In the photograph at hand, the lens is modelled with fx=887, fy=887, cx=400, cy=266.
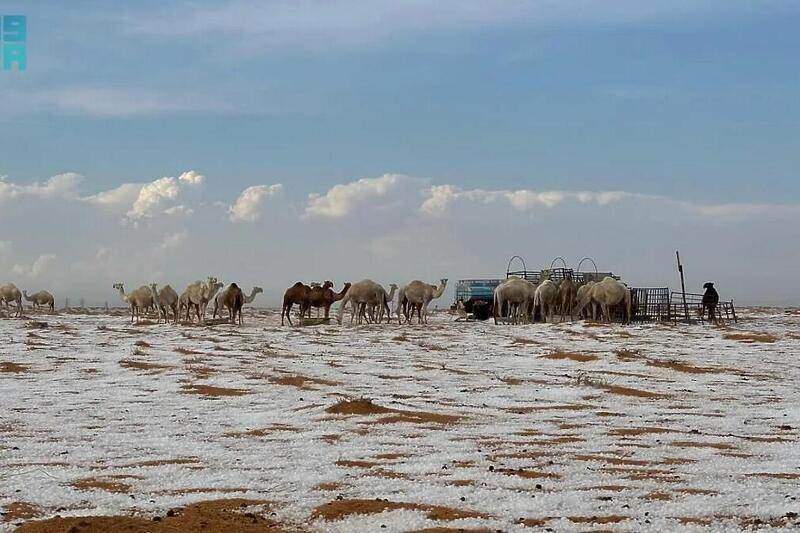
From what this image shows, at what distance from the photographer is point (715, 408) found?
12.8 meters

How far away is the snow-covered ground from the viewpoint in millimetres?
6566

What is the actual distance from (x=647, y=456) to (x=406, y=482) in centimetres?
265

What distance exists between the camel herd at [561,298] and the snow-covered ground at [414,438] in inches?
762

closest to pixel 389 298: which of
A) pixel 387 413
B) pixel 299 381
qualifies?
pixel 299 381

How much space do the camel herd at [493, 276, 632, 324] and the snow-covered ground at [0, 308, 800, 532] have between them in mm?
19352

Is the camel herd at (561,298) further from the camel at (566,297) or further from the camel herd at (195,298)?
the camel herd at (195,298)

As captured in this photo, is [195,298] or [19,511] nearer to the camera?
[19,511]

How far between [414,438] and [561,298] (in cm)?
3625

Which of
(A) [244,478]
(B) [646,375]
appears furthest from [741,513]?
(B) [646,375]

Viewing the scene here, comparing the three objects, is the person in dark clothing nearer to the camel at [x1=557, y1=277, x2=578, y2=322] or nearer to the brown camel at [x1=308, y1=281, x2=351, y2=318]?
the camel at [x1=557, y1=277, x2=578, y2=322]

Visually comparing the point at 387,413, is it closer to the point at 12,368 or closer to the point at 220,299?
the point at 12,368

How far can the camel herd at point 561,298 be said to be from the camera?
41.4 metres

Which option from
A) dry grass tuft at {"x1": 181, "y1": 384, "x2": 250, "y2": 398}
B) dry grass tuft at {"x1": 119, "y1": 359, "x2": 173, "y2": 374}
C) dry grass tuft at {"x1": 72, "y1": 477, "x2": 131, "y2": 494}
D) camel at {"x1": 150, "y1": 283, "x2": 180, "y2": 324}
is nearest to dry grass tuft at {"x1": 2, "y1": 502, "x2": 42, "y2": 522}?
dry grass tuft at {"x1": 72, "y1": 477, "x2": 131, "y2": 494}

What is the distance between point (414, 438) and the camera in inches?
389
